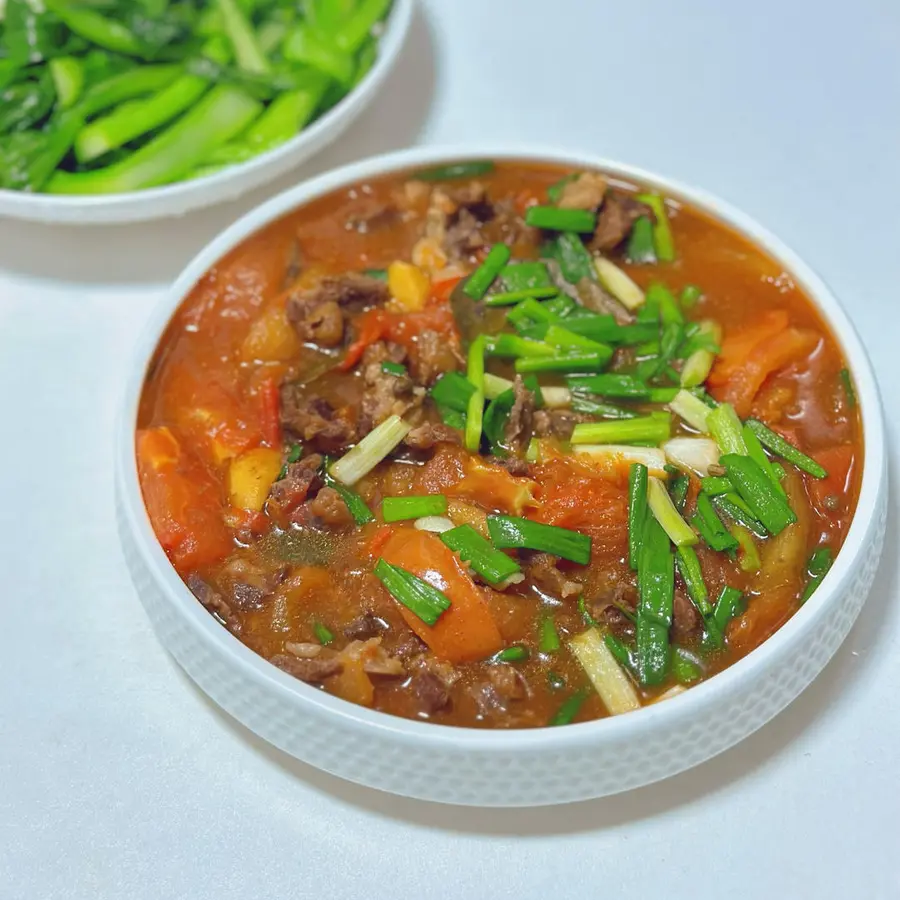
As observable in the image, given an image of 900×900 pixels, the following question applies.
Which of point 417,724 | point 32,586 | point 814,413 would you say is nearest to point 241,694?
point 417,724

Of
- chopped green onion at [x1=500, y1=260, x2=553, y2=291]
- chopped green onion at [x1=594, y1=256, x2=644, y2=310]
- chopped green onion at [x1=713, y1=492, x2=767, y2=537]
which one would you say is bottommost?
chopped green onion at [x1=713, y1=492, x2=767, y2=537]

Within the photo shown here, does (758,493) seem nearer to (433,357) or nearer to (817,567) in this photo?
(817,567)

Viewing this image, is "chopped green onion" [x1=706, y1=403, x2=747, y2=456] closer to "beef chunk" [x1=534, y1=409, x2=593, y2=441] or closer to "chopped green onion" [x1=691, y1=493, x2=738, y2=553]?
"chopped green onion" [x1=691, y1=493, x2=738, y2=553]


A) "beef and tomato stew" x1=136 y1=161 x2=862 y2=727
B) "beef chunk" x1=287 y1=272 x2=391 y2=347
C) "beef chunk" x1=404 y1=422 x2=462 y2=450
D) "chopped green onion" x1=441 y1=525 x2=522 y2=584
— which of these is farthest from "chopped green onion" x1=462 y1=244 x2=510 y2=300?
"chopped green onion" x1=441 y1=525 x2=522 y2=584

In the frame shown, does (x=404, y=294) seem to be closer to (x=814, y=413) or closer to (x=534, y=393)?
(x=534, y=393)

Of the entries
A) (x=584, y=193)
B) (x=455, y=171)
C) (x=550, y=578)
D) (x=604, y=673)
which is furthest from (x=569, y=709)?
(x=455, y=171)

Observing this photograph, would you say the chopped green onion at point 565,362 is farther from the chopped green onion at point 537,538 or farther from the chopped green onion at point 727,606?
the chopped green onion at point 727,606
